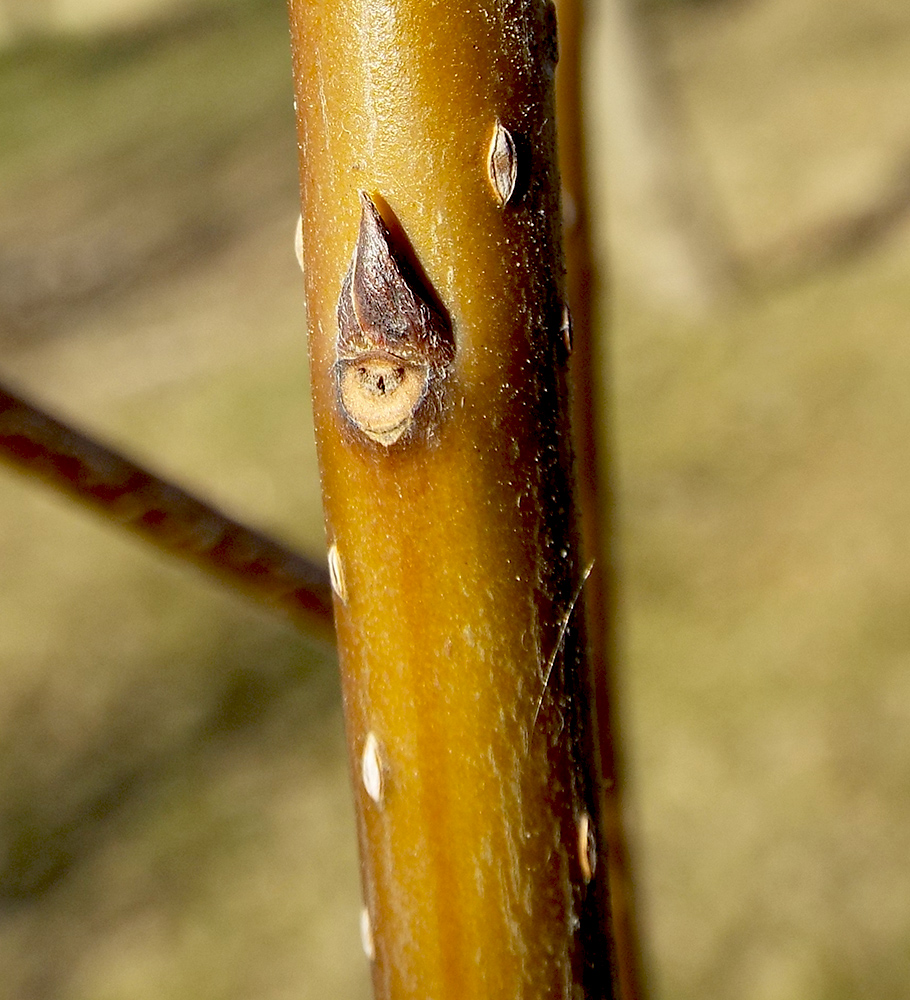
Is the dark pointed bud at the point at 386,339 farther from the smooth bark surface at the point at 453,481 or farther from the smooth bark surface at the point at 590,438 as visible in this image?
the smooth bark surface at the point at 590,438

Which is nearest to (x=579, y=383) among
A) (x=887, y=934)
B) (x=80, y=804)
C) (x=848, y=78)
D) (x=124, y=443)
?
(x=887, y=934)

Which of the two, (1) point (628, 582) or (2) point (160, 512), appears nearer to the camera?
(2) point (160, 512)

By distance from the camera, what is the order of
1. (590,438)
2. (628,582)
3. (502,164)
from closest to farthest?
1. (502,164)
2. (590,438)
3. (628,582)

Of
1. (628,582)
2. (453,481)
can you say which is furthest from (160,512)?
(628,582)

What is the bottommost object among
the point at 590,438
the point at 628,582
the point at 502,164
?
the point at 628,582

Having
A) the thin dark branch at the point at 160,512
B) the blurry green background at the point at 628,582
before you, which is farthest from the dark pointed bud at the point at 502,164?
the blurry green background at the point at 628,582

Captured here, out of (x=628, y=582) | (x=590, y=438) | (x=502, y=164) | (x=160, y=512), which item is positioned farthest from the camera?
(x=628, y=582)

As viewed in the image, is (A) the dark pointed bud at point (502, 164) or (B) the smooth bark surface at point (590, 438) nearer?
(A) the dark pointed bud at point (502, 164)

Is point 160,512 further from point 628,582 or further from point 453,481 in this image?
point 628,582
